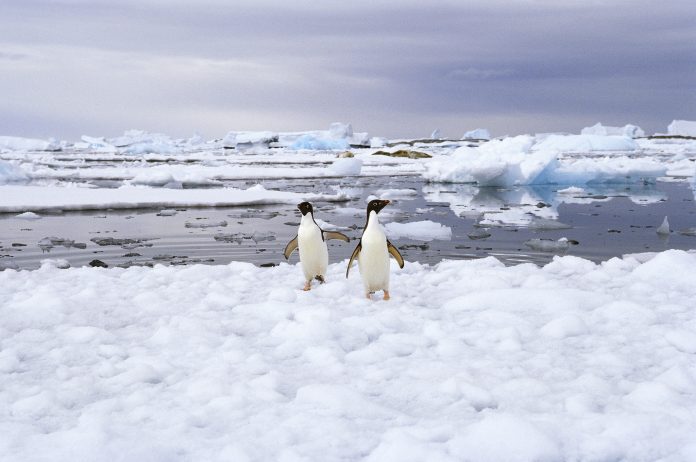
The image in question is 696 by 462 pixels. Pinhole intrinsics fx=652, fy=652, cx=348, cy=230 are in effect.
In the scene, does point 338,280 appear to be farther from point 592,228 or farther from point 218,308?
point 592,228

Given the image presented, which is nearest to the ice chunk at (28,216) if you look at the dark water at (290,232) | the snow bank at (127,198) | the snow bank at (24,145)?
the dark water at (290,232)

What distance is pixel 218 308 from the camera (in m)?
4.80

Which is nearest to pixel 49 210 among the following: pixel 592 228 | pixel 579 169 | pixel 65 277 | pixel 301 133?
pixel 65 277

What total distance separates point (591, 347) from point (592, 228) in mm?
7877

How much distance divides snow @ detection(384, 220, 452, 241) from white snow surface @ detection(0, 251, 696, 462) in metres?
4.05

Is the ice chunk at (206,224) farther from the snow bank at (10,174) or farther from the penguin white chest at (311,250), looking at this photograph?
the snow bank at (10,174)

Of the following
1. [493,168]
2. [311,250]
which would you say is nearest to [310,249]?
[311,250]

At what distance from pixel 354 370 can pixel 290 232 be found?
7082mm

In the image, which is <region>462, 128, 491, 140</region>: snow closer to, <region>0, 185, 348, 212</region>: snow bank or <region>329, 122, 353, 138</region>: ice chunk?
<region>329, 122, 353, 138</region>: ice chunk

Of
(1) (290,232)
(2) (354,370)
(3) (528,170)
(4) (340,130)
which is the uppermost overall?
(4) (340,130)

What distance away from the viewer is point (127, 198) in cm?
1445

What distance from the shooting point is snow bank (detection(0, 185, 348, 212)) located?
13414 mm

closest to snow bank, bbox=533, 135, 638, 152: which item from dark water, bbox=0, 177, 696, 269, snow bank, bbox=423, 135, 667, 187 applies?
snow bank, bbox=423, 135, 667, 187

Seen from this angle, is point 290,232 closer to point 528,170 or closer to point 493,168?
point 493,168
